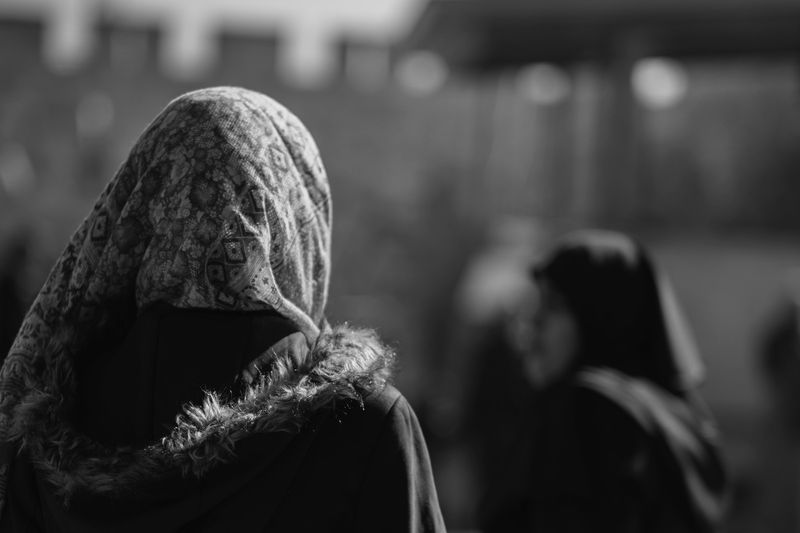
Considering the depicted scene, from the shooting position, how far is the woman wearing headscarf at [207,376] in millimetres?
1617

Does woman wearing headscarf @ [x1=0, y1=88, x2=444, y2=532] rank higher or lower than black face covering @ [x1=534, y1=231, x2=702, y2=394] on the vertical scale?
higher

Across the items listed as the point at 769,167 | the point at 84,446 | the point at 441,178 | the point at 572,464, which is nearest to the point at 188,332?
the point at 84,446

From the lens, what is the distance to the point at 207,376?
1657 mm

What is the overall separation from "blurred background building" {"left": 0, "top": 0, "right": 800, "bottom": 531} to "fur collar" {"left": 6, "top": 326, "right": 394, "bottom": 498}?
153 inches

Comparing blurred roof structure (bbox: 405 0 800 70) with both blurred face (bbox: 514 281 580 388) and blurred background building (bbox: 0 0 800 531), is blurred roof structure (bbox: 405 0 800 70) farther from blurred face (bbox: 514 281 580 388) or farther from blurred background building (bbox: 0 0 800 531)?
blurred face (bbox: 514 281 580 388)

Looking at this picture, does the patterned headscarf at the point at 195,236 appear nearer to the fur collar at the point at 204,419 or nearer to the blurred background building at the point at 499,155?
the fur collar at the point at 204,419

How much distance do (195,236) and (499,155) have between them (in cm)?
1357

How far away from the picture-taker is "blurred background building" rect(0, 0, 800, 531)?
9.12m

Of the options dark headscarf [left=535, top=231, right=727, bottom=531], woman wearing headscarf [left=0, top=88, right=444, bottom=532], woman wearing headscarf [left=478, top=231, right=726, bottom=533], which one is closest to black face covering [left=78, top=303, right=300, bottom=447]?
woman wearing headscarf [left=0, top=88, right=444, bottom=532]

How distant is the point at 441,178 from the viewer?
14922 millimetres

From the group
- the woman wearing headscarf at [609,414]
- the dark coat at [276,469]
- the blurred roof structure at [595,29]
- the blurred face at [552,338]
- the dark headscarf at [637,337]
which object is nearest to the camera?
the dark coat at [276,469]

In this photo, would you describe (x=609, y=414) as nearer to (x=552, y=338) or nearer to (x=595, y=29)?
(x=552, y=338)

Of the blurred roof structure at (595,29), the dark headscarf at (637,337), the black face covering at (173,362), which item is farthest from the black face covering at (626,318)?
the blurred roof structure at (595,29)

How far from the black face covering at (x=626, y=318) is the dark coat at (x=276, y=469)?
186 cm
